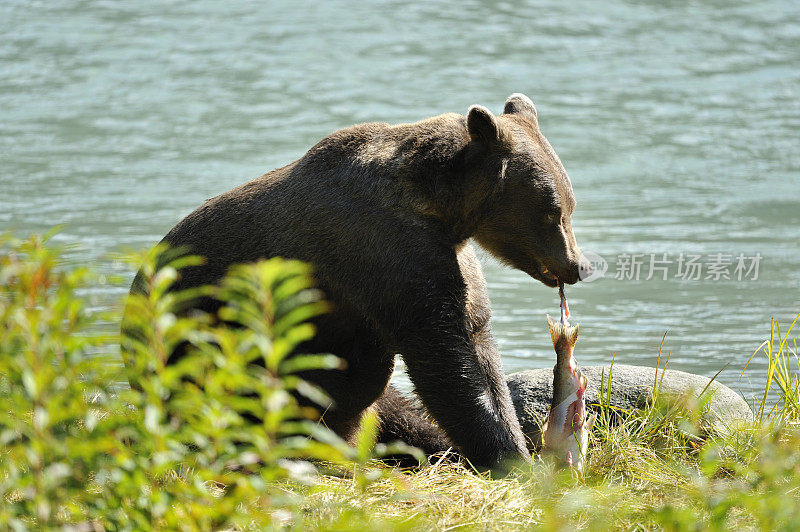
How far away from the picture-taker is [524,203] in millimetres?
5137

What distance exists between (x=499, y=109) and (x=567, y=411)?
37.0 ft

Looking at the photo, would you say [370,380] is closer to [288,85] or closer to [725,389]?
[725,389]

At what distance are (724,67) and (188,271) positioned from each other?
51.6 feet

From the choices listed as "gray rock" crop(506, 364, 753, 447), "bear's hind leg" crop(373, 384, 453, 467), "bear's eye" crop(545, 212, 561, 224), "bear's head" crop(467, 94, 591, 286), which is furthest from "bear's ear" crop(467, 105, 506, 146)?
"bear's hind leg" crop(373, 384, 453, 467)

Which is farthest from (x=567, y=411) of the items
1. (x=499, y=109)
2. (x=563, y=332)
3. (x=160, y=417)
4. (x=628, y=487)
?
(x=499, y=109)

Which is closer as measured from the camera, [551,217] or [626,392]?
[551,217]

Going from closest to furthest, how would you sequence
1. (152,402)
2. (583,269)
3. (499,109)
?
(152,402), (583,269), (499,109)

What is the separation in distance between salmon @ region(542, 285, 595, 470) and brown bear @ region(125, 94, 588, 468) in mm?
188

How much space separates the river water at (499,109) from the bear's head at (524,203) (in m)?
2.71

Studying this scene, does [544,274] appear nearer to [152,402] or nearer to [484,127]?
[484,127]

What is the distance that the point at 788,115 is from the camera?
1631 cm

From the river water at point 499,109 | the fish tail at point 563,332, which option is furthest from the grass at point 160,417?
the river water at point 499,109

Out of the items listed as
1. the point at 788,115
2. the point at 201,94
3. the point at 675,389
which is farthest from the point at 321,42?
the point at 675,389

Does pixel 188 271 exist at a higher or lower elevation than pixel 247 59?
higher
